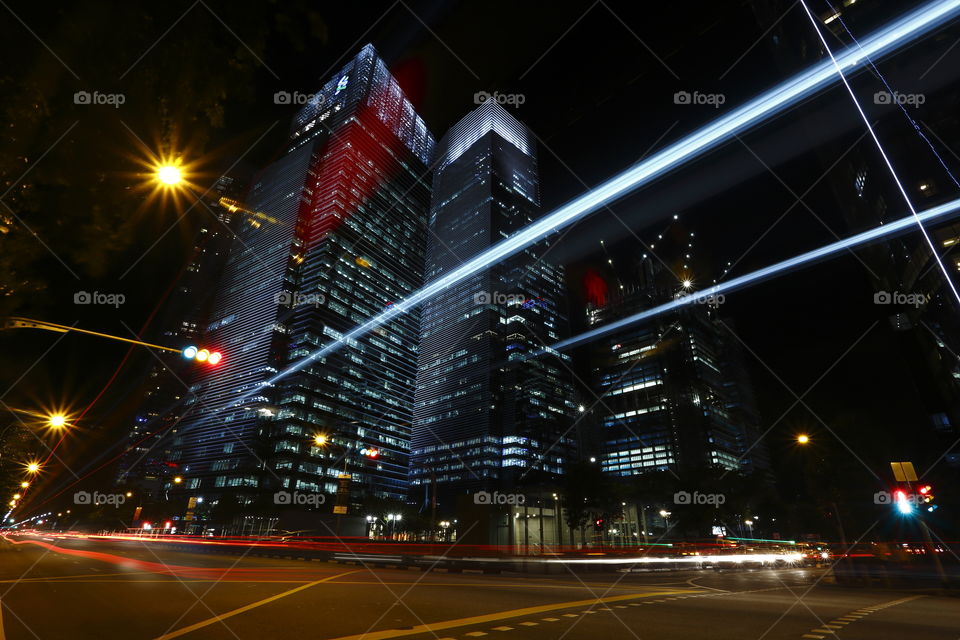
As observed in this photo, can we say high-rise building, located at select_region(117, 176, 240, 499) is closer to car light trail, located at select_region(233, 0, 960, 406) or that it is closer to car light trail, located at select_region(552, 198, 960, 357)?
car light trail, located at select_region(233, 0, 960, 406)

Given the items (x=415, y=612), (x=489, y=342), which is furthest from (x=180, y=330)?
(x=415, y=612)

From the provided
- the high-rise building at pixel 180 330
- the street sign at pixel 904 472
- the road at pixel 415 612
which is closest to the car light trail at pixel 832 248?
the street sign at pixel 904 472

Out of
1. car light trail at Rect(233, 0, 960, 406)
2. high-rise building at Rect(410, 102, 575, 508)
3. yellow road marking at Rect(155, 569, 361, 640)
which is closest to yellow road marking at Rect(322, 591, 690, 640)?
yellow road marking at Rect(155, 569, 361, 640)

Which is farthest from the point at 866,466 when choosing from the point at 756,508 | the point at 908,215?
the point at 756,508

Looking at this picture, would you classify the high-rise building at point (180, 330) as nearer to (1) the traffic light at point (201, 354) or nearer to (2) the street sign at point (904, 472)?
(1) the traffic light at point (201, 354)

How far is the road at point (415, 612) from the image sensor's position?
658 cm

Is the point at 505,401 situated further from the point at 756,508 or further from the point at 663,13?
the point at 663,13

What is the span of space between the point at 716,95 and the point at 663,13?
6.55 meters

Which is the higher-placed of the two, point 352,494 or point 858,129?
point 858,129

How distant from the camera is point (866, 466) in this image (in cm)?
2834

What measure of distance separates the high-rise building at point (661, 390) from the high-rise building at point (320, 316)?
6678 centimetres

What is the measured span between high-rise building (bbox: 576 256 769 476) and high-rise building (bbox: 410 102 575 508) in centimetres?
1457

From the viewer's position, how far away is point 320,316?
356 feet

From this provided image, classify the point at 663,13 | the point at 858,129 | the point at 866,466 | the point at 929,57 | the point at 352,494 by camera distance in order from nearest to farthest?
1. the point at 663,13
2. the point at 929,57
3. the point at 866,466
4. the point at 858,129
5. the point at 352,494
